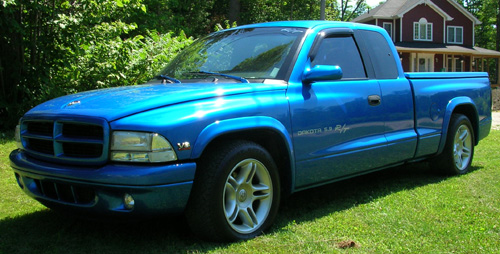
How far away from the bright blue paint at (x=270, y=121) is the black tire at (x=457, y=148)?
0.73 feet

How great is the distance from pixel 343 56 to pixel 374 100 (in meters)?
0.51

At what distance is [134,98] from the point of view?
3.49 metres

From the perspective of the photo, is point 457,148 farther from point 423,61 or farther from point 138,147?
point 423,61

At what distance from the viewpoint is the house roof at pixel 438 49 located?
34.2m

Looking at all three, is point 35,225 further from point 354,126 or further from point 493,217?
point 493,217

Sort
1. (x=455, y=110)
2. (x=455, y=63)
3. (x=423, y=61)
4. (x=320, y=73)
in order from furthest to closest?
(x=455, y=63), (x=423, y=61), (x=455, y=110), (x=320, y=73)

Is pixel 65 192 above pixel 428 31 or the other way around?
the other way around

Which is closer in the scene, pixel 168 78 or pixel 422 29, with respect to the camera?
pixel 168 78

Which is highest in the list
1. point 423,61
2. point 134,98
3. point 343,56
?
point 343,56

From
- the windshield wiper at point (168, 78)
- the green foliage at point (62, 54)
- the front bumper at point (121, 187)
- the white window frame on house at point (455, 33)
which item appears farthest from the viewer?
the white window frame on house at point (455, 33)

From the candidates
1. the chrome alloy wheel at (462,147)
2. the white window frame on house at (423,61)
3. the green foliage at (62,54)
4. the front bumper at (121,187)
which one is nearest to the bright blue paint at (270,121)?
the front bumper at (121,187)

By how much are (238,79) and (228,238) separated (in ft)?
4.22

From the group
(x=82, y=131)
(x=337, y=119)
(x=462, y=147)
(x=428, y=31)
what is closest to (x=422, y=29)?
(x=428, y=31)

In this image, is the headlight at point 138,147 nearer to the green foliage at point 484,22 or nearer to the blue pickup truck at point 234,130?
the blue pickup truck at point 234,130
